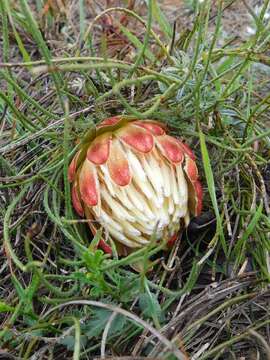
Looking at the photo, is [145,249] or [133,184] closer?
[145,249]

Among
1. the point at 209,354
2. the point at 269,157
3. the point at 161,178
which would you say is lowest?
the point at 209,354

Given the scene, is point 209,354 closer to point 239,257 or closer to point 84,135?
point 239,257

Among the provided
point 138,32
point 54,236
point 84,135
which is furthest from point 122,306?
point 138,32

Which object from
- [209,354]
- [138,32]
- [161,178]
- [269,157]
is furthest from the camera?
[138,32]
